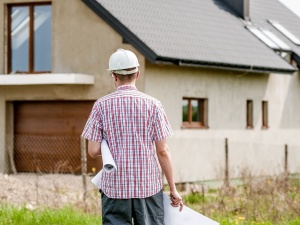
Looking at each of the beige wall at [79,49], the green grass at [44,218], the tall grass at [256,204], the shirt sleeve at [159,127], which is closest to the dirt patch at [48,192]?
the green grass at [44,218]

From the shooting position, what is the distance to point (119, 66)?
5.82m

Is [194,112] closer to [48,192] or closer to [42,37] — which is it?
[42,37]

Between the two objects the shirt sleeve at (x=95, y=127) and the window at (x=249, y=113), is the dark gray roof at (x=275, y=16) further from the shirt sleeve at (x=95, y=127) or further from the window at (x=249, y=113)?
the shirt sleeve at (x=95, y=127)

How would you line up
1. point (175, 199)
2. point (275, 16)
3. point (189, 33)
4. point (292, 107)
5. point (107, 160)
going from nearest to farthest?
point (107, 160), point (175, 199), point (189, 33), point (292, 107), point (275, 16)

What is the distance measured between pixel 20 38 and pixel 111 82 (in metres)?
2.79

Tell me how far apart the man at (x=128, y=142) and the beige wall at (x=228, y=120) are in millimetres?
11379

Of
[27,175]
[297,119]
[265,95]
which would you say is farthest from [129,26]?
[297,119]

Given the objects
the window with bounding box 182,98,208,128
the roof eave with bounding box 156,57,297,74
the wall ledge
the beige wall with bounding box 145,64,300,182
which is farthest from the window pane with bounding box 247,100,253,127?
the wall ledge

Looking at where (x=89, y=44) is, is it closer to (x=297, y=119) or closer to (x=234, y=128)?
(x=234, y=128)

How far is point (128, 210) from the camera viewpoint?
582cm

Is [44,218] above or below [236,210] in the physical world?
above

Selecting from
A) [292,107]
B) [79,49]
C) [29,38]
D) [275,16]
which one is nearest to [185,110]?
[79,49]

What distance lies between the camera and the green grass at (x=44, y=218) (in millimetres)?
9273

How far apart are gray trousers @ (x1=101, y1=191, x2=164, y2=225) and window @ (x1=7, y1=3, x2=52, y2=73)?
45.6ft
